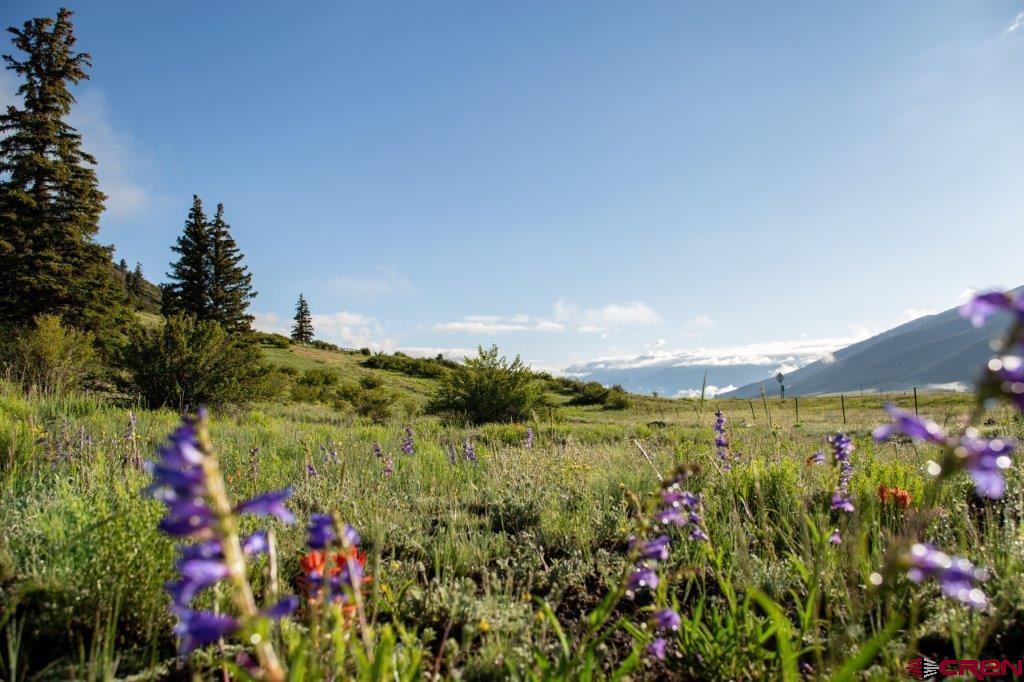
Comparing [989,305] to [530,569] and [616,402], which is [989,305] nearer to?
[530,569]

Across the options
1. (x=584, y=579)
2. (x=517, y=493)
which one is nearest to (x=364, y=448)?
(x=517, y=493)

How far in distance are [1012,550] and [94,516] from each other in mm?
5130

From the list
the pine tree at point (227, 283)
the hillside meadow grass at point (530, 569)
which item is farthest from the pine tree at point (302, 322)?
the hillside meadow grass at point (530, 569)

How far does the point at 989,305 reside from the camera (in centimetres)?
97

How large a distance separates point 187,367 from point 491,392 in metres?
9.25

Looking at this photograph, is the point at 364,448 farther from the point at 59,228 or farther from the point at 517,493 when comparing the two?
the point at 59,228

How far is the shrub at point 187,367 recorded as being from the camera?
13.3 metres

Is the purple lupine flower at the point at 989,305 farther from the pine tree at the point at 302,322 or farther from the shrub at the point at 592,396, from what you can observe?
the pine tree at the point at 302,322

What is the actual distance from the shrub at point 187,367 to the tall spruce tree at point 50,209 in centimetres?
1171

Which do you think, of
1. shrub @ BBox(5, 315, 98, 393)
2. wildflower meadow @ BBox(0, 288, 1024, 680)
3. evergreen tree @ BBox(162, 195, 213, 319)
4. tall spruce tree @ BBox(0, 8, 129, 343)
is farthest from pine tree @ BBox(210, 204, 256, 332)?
wildflower meadow @ BBox(0, 288, 1024, 680)

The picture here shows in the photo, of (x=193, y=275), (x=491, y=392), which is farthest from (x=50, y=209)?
(x=491, y=392)

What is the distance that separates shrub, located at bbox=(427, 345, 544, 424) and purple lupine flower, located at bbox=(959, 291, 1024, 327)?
16630 mm

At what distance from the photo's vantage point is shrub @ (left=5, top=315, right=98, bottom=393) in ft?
40.5

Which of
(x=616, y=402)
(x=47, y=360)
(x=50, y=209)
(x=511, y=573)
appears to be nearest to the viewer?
(x=511, y=573)
